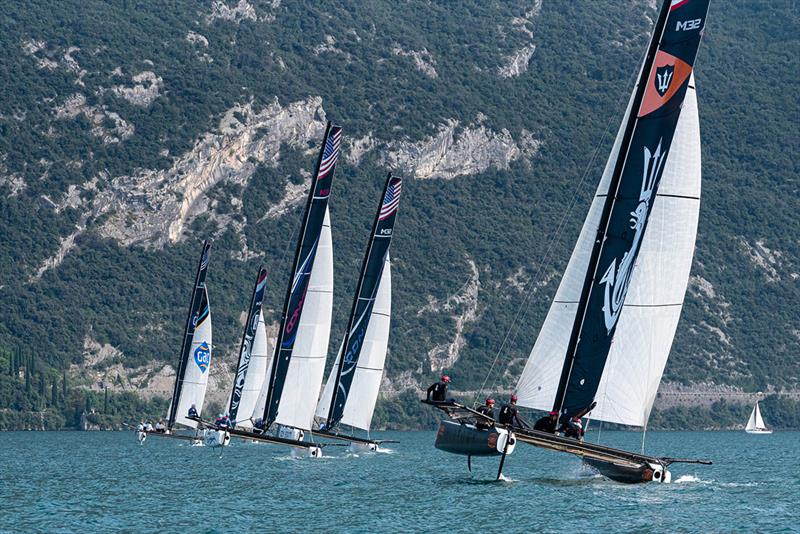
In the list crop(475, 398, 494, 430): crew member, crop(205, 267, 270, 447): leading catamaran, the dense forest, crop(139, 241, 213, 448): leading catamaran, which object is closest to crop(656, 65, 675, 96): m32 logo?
crop(475, 398, 494, 430): crew member

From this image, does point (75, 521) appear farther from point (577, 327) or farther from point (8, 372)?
point (8, 372)

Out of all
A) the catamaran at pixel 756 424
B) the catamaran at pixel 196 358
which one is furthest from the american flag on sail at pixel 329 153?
the catamaran at pixel 756 424

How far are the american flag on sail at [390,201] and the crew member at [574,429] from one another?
23628 millimetres

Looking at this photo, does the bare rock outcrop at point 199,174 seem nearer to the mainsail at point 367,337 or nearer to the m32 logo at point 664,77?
the mainsail at point 367,337

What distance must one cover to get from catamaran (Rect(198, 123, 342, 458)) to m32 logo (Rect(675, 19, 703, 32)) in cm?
1907

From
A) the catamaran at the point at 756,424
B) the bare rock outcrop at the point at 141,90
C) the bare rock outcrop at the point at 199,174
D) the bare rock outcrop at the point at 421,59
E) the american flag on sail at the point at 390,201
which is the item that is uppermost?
the bare rock outcrop at the point at 421,59

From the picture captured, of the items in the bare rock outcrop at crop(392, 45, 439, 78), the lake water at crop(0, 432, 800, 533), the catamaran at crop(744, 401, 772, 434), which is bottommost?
the lake water at crop(0, 432, 800, 533)

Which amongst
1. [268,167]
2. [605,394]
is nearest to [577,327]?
[605,394]

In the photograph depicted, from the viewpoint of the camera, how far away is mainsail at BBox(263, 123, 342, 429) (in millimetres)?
54031

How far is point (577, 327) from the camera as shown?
36938 mm

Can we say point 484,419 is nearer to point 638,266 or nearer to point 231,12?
point 638,266

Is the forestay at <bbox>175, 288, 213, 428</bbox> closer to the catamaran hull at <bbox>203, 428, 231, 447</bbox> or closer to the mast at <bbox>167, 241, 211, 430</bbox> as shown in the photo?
the mast at <bbox>167, 241, 211, 430</bbox>

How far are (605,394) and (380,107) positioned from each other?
136101 millimetres

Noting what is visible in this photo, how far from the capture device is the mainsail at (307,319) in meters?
54.0
